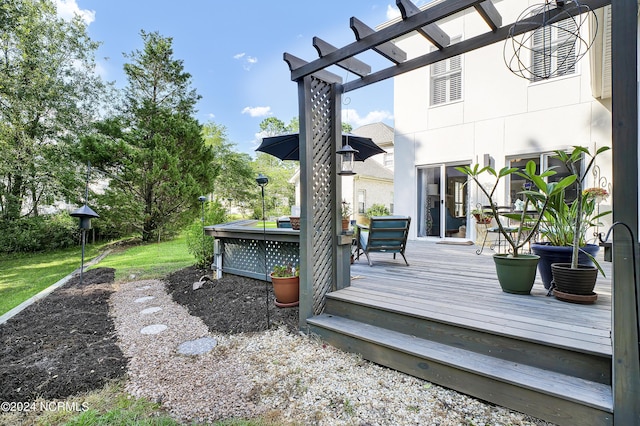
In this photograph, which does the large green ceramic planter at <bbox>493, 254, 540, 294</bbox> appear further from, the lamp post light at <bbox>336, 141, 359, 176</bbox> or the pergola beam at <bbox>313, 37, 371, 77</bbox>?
the pergola beam at <bbox>313, 37, 371, 77</bbox>

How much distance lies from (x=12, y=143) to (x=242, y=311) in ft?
40.3

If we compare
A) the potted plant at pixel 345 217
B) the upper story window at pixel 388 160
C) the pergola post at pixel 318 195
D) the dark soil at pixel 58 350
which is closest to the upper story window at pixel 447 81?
the potted plant at pixel 345 217

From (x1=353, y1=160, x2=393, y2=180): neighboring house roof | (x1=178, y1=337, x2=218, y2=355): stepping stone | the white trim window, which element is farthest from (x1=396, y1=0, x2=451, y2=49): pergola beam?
(x1=353, y1=160, x2=393, y2=180): neighboring house roof

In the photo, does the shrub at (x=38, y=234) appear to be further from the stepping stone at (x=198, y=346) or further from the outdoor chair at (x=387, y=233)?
the outdoor chair at (x=387, y=233)

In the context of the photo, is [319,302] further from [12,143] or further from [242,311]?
[12,143]

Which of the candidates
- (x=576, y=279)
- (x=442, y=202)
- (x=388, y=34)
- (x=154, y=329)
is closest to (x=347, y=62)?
(x=388, y=34)

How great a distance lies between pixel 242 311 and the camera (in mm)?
3809

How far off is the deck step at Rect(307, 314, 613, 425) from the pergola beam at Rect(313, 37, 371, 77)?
100 inches

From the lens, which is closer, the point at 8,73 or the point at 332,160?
the point at 332,160

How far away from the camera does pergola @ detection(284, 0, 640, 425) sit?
1555 mm

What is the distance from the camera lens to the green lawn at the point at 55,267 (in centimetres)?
604

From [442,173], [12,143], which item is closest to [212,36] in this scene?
[12,143]

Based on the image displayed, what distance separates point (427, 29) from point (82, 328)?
4.77 m

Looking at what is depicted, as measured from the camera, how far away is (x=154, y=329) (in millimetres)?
3504
